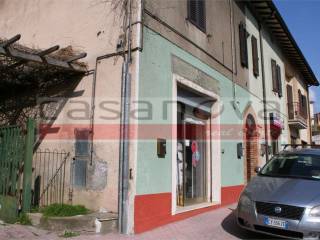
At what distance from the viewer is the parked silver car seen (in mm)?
5695

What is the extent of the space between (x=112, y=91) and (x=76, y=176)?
195cm

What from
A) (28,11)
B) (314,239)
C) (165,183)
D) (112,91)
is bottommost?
(314,239)

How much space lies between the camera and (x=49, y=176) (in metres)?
8.23

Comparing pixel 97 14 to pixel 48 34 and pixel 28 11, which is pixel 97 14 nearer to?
pixel 48 34

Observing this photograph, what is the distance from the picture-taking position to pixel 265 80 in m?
15.6

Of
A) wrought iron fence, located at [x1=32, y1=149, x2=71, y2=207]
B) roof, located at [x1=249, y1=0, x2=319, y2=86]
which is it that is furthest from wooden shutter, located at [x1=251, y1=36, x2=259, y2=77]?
wrought iron fence, located at [x1=32, y1=149, x2=71, y2=207]

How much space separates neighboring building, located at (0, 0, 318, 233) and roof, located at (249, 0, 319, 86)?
1.29m

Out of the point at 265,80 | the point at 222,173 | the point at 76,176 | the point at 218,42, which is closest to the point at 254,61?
the point at 265,80

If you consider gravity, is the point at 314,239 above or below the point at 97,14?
below

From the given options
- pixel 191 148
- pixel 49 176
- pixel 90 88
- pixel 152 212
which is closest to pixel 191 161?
pixel 191 148

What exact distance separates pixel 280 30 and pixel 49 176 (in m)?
13.0

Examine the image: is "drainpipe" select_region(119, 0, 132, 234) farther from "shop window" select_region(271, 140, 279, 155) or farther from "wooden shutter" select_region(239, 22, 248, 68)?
"shop window" select_region(271, 140, 279, 155)

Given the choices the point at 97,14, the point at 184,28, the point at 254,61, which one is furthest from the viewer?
the point at 254,61

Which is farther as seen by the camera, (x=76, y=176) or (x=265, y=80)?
(x=265, y=80)
